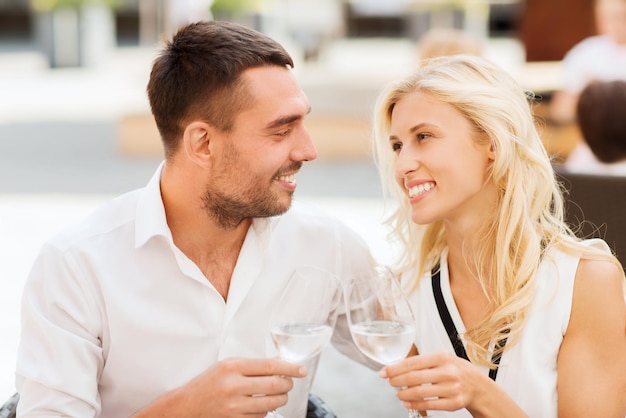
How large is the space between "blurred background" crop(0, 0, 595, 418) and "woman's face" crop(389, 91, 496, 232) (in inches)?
19.7

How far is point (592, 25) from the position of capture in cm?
1098

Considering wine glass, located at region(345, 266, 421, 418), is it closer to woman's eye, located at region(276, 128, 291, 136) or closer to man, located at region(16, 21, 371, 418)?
man, located at region(16, 21, 371, 418)

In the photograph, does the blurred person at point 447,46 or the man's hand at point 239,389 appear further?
the blurred person at point 447,46

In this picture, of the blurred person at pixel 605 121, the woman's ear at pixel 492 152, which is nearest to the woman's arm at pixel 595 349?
the woman's ear at pixel 492 152

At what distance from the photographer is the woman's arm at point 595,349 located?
6.83 feet

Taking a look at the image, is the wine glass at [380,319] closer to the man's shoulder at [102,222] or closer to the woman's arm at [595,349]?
the woman's arm at [595,349]

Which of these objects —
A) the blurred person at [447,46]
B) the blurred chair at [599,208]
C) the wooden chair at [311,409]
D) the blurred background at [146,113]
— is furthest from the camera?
the blurred background at [146,113]

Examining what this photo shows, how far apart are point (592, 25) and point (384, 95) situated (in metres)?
9.32

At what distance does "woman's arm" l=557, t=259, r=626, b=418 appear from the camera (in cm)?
208

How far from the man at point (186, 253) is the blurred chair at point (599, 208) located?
76 centimetres

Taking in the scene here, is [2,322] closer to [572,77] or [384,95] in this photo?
[384,95]

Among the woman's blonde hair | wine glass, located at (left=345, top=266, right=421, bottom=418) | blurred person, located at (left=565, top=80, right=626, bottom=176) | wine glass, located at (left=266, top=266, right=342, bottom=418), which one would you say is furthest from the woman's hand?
blurred person, located at (left=565, top=80, right=626, bottom=176)

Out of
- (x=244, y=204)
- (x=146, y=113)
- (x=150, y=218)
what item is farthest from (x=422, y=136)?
(x=146, y=113)

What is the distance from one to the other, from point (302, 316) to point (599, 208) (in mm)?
1257
